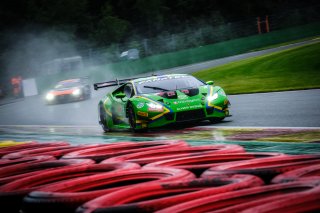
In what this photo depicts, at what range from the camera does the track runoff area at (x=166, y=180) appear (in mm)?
3213

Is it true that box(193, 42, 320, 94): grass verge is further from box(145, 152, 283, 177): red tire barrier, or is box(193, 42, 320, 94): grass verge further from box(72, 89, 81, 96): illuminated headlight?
box(145, 152, 283, 177): red tire barrier

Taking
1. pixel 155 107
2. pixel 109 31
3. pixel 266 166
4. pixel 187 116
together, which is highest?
pixel 109 31

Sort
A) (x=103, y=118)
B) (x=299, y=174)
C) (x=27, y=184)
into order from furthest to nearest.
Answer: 1. (x=103, y=118)
2. (x=27, y=184)
3. (x=299, y=174)

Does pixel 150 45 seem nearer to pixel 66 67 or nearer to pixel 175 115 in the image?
pixel 66 67

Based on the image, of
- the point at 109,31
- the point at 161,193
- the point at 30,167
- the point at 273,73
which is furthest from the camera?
the point at 109,31

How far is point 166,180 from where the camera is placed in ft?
13.2

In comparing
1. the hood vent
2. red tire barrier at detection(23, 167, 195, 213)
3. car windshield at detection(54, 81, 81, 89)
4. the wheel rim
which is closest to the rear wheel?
the wheel rim

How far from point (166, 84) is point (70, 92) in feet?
53.7

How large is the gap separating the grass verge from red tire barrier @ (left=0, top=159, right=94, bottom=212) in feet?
40.8

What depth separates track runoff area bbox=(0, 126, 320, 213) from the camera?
126 inches

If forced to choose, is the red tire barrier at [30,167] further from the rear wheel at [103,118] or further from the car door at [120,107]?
the rear wheel at [103,118]

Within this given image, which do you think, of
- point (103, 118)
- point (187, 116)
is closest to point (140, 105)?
point (187, 116)

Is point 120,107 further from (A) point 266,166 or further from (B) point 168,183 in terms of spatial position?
(B) point 168,183

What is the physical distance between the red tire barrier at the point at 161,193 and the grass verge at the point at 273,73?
1315cm
